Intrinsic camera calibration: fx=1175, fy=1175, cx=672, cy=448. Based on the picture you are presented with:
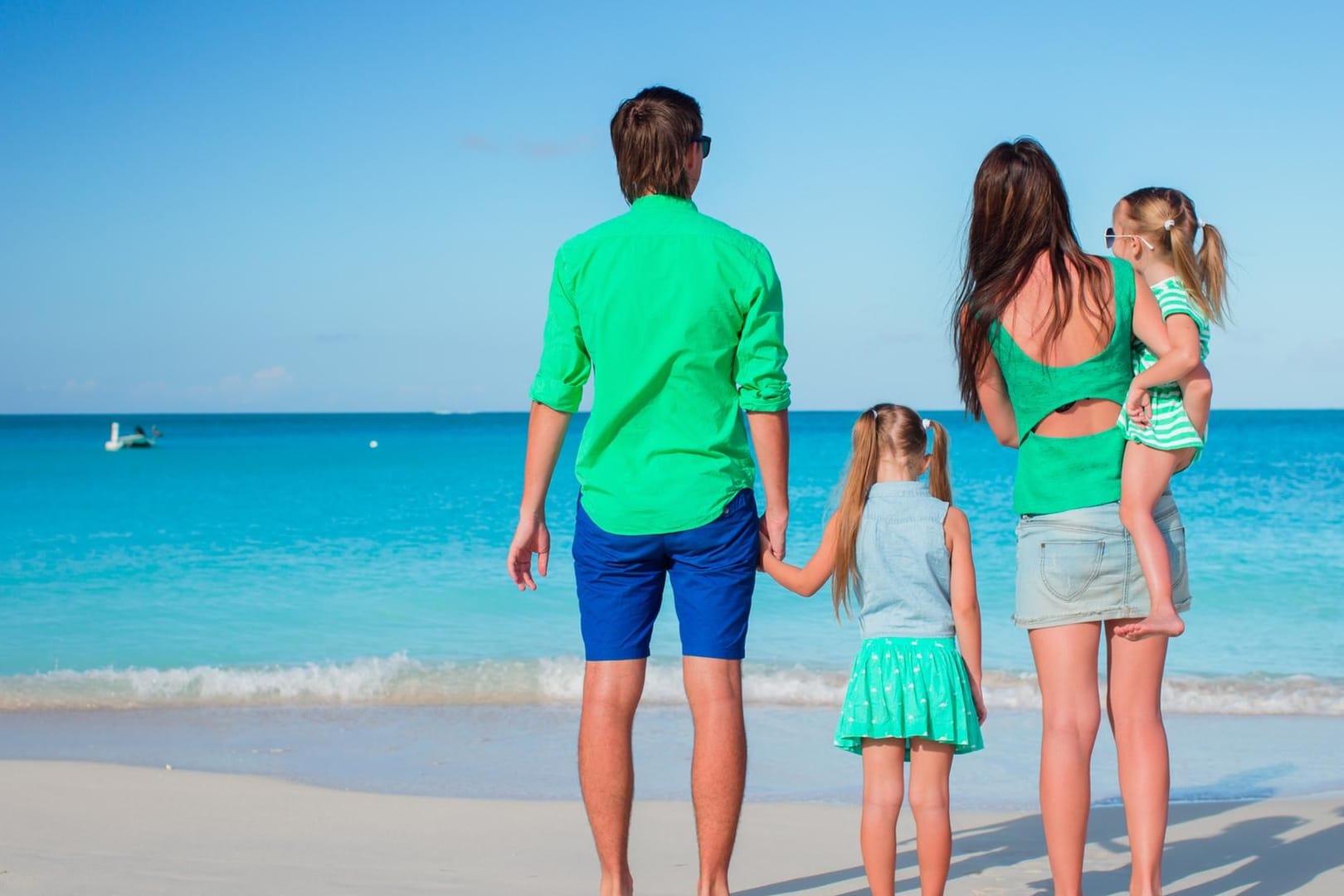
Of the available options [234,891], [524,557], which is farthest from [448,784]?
[524,557]

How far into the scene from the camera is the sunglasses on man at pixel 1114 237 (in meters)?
2.59

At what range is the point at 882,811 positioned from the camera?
8.68ft

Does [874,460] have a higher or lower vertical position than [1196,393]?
lower

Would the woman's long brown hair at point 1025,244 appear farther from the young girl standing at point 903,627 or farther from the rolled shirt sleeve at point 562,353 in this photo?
the rolled shirt sleeve at point 562,353

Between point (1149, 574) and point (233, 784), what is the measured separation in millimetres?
3398

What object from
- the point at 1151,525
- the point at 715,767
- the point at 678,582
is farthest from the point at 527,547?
the point at 1151,525

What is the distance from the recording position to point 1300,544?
13.4 metres

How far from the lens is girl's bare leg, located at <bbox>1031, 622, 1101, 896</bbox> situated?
249cm

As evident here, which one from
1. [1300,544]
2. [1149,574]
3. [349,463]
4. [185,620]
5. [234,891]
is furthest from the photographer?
[349,463]

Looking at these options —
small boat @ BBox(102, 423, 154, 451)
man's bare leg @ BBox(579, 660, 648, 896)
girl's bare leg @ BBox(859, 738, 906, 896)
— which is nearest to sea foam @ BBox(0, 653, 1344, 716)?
girl's bare leg @ BBox(859, 738, 906, 896)

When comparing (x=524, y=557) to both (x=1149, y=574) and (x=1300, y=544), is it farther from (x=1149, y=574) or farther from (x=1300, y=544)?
(x=1300, y=544)

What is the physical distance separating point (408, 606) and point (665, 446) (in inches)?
298

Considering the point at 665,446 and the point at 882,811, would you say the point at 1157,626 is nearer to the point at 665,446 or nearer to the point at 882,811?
the point at 882,811

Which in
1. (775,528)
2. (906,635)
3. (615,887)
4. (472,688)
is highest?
(775,528)
